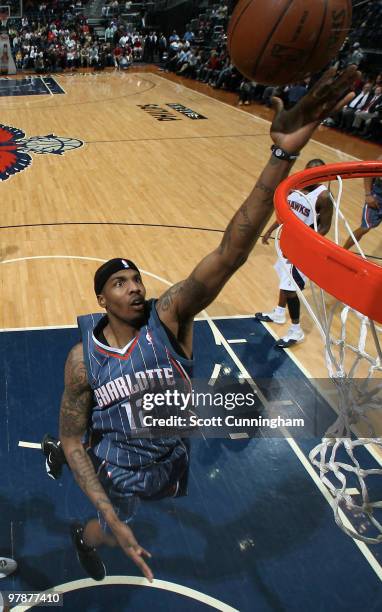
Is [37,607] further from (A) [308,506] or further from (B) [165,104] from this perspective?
(B) [165,104]

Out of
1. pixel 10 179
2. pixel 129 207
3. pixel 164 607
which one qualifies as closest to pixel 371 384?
pixel 164 607

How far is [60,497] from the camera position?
3.25 metres

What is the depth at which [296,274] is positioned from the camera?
4312 mm

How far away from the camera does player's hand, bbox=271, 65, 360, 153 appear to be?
1535 millimetres

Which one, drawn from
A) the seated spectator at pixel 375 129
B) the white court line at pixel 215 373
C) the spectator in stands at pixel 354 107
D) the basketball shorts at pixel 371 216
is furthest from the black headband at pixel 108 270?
the spectator in stands at pixel 354 107

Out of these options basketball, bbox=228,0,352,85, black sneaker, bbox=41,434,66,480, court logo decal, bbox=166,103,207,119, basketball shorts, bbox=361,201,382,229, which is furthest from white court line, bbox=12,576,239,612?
court logo decal, bbox=166,103,207,119

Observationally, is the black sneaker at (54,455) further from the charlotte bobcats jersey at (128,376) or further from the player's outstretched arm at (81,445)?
the charlotte bobcats jersey at (128,376)

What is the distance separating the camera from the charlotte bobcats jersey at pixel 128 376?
223 centimetres

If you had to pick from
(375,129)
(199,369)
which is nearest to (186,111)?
(375,129)

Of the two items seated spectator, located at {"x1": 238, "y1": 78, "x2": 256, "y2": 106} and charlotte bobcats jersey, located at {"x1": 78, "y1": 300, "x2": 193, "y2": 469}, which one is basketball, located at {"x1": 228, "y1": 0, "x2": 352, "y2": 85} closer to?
charlotte bobcats jersey, located at {"x1": 78, "y1": 300, "x2": 193, "y2": 469}

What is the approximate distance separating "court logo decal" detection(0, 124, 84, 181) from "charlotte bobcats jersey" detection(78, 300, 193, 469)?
7.57 metres

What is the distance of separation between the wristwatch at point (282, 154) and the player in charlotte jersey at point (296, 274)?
173 centimetres

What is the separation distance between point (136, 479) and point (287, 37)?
6.73 ft

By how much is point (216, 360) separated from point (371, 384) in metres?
1.33
